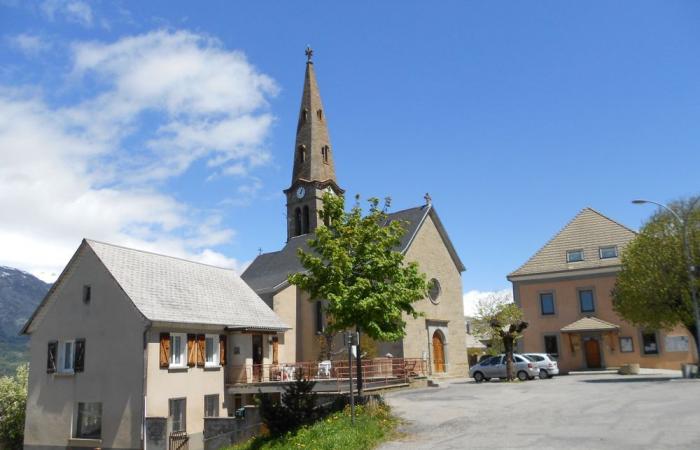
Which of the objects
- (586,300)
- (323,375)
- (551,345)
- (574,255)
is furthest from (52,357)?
(574,255)

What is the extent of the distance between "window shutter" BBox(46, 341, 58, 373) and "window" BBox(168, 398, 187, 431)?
6.36 meters

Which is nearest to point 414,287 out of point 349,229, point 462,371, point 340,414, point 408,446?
point 349,229

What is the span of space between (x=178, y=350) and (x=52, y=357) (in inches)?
247

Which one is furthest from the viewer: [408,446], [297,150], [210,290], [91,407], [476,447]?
[297,150]

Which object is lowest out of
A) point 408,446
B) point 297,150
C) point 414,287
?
point 408,446

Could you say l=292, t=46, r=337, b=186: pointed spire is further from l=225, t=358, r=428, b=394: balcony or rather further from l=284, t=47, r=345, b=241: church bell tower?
l=225, t=358, r=428, b=394: balcony

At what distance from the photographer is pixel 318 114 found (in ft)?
180

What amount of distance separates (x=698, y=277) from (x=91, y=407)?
92.0 feet

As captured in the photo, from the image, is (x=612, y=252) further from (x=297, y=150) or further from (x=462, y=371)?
(x=297, y=150)

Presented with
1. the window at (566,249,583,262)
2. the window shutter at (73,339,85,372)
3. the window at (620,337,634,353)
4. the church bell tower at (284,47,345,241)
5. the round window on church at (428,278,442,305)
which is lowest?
the window at (620,337,634,353)

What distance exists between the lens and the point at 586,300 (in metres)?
39.5

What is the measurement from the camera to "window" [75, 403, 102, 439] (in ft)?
79.8

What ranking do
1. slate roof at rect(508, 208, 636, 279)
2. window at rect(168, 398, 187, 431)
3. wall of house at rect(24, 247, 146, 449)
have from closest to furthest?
wall of house at rect(24, 247, 146, 449), window at rect(168, 398, 187, 431), slate roof at rect(508, 208, 636, 279)

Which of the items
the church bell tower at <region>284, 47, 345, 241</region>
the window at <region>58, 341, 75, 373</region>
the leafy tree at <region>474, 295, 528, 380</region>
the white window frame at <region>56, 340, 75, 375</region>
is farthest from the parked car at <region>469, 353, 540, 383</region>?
the church bell tower at <region>284, 47, 345, 241</region>
